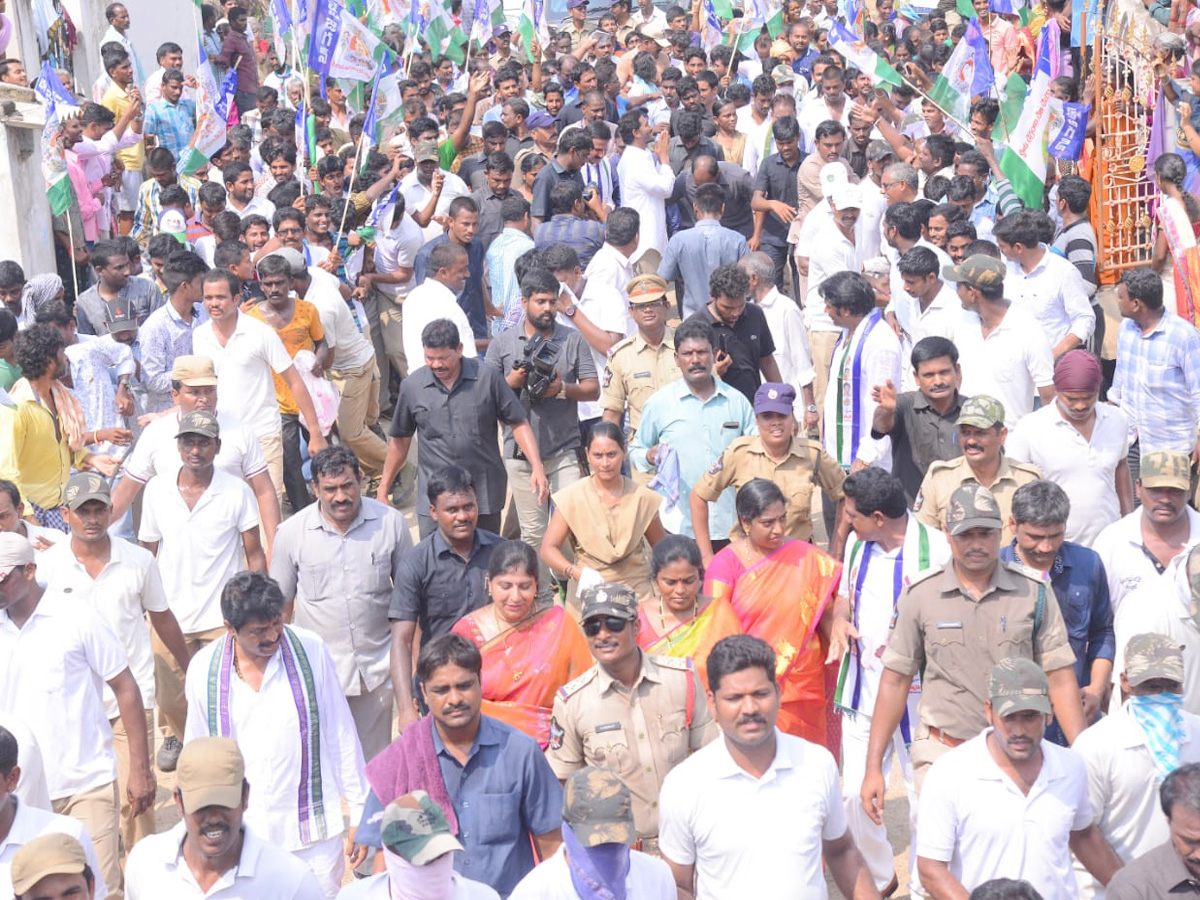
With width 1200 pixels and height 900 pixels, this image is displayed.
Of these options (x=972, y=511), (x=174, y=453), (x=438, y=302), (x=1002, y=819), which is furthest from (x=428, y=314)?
(x=1002, y=819)

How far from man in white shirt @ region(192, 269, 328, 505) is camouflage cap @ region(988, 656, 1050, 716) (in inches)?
204

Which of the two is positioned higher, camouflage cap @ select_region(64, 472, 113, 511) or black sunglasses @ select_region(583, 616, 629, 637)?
black sunglasses @ select_region(583, 616, 629, 637)

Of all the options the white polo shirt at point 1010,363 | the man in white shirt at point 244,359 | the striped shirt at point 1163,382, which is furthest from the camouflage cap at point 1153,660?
the man in white shirt at point 244,359

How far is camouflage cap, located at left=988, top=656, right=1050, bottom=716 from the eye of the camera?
510cm

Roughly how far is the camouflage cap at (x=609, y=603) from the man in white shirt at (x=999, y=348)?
3.47 m

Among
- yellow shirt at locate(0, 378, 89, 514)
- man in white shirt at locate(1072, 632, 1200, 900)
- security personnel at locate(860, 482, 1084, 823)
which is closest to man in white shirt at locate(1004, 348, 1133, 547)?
security personnel at locate(860, 482, 1084, 823)

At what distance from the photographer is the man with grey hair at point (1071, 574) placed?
20.5ft

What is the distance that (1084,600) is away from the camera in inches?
248

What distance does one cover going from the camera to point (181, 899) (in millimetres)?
4824

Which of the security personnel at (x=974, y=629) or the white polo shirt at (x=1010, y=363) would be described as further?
the white polo shirt at (x=1010, y=363)

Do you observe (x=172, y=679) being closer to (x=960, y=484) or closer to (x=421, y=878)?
(x=421, y=878)

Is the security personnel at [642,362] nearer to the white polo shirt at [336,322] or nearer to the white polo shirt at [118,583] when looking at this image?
the white polo shirt at [336,322]

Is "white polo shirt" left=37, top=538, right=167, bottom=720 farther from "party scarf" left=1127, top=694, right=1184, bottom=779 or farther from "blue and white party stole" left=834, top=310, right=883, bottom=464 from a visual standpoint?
"party scarf" left=1127, top=694, right=1184, bottom=779

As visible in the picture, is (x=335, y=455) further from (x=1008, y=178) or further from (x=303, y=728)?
(x=1008, y=178)
